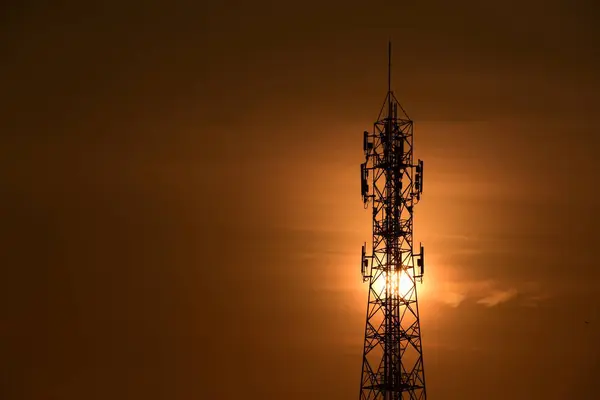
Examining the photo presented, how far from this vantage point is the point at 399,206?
110 feet

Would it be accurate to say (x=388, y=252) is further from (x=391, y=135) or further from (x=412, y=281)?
(x=391, y=135)

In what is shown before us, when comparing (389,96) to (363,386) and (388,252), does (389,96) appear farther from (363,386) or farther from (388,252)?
(363,386)

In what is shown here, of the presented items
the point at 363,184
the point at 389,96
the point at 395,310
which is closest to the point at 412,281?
the point at 395,310

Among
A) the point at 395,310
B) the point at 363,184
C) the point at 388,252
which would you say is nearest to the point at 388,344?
the point at 395,310

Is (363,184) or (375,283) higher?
(363,184)

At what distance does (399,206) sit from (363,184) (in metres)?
1.60

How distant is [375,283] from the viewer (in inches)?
1325

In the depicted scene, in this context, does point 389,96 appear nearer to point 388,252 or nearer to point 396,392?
point 388,252

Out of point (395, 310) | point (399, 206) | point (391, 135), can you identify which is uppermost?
point (391, 135)

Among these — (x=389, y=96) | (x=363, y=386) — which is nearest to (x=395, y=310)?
(x=363, y=386)

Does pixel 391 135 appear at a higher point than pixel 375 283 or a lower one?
higher

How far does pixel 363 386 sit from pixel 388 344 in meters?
2.11

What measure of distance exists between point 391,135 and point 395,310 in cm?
662

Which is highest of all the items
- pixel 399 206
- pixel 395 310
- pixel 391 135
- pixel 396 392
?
pixel 391 135
